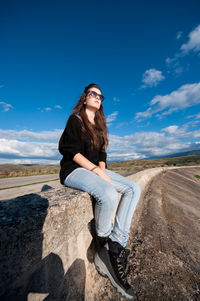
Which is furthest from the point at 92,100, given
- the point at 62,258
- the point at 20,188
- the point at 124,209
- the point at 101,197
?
the point at 20,188

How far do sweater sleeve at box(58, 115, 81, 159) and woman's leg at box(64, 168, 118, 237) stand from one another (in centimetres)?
40

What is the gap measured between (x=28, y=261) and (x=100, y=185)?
3.26 ft

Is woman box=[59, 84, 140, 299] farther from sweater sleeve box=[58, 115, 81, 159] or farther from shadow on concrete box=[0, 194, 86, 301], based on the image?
shadow on concrete box=[0, 194, 86, 301]

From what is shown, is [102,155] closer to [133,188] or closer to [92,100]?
[133,188]

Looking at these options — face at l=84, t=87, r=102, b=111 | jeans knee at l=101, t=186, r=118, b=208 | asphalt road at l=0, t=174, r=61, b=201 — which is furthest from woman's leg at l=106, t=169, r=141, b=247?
face at l=84, t=87, r=102, b=111

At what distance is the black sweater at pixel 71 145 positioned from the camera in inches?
79.4

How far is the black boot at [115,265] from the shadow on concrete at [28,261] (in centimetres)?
37

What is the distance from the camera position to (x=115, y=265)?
63.1 inches

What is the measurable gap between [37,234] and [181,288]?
5.88 ft

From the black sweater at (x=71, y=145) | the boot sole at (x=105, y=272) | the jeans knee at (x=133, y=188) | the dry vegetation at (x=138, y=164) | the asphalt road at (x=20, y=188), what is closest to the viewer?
the boot sole at (x=105, y=272)

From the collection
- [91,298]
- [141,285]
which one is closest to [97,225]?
[91,298]

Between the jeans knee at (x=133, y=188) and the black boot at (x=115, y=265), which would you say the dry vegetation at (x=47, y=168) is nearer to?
the jeans knee at (x=133, y=188)

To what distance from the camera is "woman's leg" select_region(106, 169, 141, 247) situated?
191 cm

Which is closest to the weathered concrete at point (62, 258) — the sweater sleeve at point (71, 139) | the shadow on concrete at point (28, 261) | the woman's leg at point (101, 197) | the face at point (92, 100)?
the shadow on concrete at point (28, 261)
